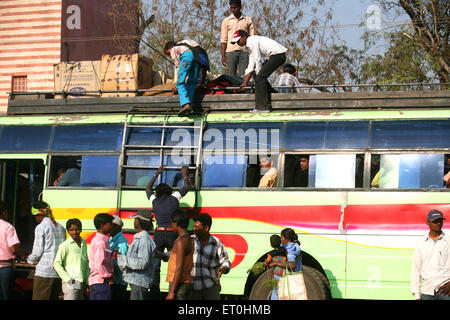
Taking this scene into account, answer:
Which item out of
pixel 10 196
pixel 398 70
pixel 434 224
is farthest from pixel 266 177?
pixel 398 70

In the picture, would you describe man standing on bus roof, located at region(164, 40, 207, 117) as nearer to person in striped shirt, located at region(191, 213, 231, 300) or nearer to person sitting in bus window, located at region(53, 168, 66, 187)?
person sitting in bus window, located at region(53, 168, 66, 187)

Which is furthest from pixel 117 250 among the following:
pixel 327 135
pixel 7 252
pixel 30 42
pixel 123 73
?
pixel 30 42

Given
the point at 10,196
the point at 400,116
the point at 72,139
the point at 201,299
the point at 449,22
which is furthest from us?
the point at 449,22

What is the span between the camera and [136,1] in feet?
74.6

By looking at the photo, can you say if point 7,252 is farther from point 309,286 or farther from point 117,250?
point 309,286

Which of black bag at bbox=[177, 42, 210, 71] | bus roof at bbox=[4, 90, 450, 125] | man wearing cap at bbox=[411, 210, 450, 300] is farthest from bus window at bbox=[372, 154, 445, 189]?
black bag at bbox=[177, 42, 210, 71]

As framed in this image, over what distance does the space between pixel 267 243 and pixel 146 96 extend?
125 inches

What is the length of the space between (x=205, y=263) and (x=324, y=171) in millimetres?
3071

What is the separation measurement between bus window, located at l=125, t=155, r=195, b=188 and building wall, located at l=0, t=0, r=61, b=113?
1175cm

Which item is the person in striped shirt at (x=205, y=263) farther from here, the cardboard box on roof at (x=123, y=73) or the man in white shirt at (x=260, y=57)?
the cardboard box on roof at (x=123, y=73)

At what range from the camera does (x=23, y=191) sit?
41.7 ft

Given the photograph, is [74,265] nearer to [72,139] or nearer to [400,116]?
[72,139]

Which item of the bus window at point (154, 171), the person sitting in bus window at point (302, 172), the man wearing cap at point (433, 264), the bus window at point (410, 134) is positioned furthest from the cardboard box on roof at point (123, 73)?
the man wearing cap at point (433, 264)

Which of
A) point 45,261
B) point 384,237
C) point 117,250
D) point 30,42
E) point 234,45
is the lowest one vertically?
point 45,261
